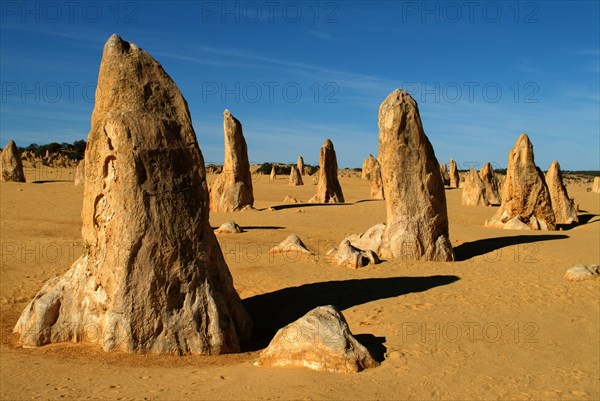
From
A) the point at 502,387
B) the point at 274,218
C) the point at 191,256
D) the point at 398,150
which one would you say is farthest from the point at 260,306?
the point at 274,218

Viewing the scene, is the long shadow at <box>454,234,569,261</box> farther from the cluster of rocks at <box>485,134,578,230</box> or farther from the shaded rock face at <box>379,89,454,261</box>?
the cluster of rocks at <box>485,134,578,230</box>

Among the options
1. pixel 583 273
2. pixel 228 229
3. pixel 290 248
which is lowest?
pixel 583 273

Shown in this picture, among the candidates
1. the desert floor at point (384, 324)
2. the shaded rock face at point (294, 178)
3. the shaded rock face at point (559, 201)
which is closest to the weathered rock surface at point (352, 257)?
the desert floor at point (384, 324)

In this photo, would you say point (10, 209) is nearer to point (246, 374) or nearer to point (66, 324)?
point (66, 324)

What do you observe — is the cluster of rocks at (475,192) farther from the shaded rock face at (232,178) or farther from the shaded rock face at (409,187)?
the shaded rock face at (409,187)

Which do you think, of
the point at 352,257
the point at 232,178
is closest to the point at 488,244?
the point at 352,257

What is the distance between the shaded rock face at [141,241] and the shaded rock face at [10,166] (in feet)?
83.9

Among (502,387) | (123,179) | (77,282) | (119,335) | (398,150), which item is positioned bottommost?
(502,387)

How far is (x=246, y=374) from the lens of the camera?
20.2ft

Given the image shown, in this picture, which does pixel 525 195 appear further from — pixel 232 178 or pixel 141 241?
pixel 141 241

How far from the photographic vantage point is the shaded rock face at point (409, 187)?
13.3 m

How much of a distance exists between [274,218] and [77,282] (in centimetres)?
1284

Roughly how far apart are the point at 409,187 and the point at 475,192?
15.3 metres

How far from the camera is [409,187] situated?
13.4 metres
